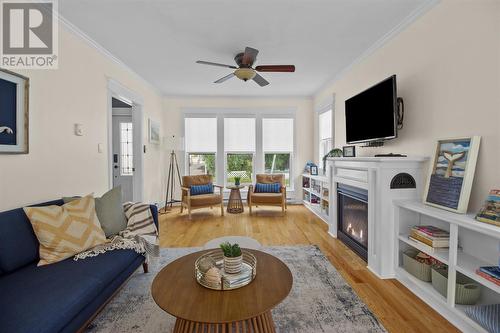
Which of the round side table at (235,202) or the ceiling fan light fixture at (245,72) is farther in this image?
the round side table at (235,202)

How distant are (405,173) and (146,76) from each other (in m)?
4.42

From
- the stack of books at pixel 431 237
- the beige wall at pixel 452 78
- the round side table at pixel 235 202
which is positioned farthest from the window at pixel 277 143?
the stack of books at pixel 431 237

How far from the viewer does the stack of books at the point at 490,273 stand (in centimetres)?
148

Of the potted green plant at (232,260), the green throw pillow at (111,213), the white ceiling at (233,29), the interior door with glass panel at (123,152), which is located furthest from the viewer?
the interior door with glass panel at (123,152)

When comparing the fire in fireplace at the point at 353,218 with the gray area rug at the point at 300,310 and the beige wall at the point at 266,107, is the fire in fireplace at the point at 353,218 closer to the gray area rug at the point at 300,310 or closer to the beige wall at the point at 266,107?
the gray area rug at the point at 300,310

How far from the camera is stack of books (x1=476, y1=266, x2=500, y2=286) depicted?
1.48 metres

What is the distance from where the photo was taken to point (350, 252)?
299 centimetres

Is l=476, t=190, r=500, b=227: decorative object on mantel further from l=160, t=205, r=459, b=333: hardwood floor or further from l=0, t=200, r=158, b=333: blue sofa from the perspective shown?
l=0, t=200, r=158, b=333: blue sofa

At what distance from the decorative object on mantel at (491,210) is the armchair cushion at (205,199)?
3829 mm

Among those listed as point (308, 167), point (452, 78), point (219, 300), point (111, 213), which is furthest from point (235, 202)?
point (452, 78)

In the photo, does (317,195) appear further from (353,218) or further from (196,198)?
(196,198)

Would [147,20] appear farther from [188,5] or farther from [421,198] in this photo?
[421,198]

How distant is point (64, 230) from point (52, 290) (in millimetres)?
586

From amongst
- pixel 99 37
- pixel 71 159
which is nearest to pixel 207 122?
pixel 99 37
